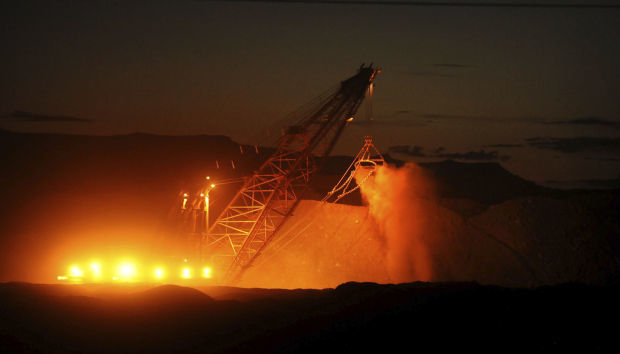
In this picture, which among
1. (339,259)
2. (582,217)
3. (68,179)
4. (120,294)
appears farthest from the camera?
(68,179)

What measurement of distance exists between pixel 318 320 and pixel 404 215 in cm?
1361

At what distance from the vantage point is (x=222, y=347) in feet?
40.5

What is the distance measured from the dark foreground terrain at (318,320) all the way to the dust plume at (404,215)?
7188mm

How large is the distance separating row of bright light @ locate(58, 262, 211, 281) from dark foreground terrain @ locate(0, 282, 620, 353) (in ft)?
26.9

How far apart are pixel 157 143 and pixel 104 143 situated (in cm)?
607

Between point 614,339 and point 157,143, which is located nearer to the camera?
point 614,339

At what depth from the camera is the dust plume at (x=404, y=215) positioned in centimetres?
2355

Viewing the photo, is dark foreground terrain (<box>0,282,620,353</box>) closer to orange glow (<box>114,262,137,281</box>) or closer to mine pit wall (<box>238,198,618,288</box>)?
mine pit wall (<box>238,198,618,288</box>)

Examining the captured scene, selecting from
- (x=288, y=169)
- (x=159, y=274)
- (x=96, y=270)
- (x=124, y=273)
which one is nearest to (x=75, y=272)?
(x=96, y=270)

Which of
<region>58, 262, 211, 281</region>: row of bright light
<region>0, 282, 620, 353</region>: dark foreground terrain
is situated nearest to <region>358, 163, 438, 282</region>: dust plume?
<region>0, 282, 620, 353</region>: dark foreground terrain

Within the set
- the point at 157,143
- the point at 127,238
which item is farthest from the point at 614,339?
the point at 157,143

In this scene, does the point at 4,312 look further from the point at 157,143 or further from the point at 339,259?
the point at 157,143

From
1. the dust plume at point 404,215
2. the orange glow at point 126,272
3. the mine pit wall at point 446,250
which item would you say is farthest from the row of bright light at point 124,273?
the dust plume at point 404,215

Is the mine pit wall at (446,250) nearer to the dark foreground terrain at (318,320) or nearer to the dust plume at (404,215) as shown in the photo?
the dust plume at (404,215)
